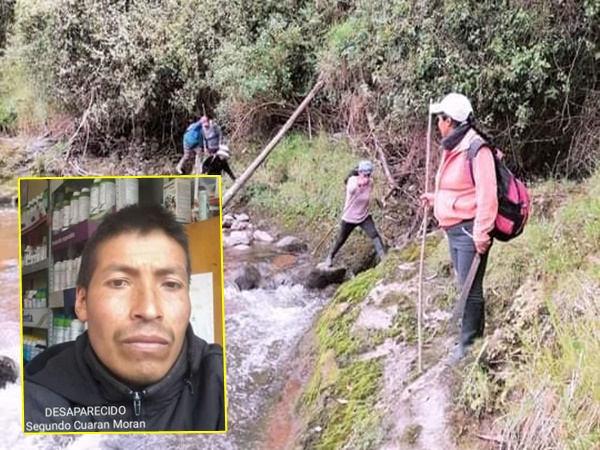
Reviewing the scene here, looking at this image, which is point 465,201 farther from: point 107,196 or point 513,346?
point 107,196

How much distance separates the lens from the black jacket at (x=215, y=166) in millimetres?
1917

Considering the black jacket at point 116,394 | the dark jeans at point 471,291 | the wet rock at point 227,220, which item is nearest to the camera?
the dark jeans at point 471,291

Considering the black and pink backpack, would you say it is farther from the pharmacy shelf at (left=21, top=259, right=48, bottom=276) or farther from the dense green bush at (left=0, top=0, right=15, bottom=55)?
the dense green bush at (left=0, top=0, right=15, bottom=55)

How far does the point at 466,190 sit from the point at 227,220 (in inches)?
28.4

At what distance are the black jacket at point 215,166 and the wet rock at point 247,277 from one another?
28 cm

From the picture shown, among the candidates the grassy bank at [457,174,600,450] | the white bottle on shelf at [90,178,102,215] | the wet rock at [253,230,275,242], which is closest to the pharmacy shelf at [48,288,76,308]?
the white bottle on shelf at [90,178,102,215]

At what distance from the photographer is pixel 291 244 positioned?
6.42 feet

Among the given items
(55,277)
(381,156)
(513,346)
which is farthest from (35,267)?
(513,346)

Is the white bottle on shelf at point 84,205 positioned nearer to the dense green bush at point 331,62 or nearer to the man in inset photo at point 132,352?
the man in inset photo at point 132,352

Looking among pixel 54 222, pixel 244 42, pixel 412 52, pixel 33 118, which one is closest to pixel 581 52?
pixel 412 52

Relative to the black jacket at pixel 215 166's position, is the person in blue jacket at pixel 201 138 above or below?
above

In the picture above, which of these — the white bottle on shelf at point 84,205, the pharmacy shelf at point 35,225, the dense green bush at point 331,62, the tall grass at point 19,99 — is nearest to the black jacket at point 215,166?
the dense green bush at point 331,62

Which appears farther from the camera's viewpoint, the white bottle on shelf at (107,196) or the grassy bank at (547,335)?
the white bottle on shelf at (107,196)

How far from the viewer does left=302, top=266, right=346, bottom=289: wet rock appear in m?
1.90
